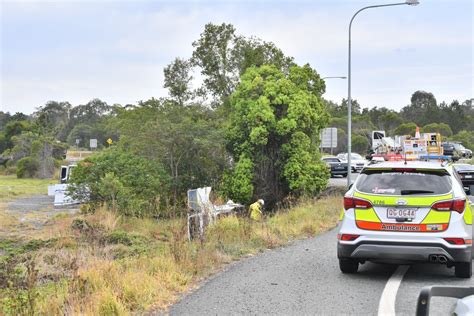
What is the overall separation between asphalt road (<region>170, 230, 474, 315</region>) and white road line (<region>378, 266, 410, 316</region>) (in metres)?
0.06

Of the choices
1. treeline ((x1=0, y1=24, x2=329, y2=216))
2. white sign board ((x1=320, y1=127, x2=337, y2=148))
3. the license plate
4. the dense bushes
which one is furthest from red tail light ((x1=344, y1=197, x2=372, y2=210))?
white sign board ((x1=320, y1=127, x2=337, y2=148))

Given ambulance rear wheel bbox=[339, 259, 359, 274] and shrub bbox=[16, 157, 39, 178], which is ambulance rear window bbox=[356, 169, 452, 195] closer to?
ambulance rear wheel bbox=[339, 259, 359, 274]

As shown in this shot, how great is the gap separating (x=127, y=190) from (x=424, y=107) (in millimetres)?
105731

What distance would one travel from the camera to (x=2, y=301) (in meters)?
6.52

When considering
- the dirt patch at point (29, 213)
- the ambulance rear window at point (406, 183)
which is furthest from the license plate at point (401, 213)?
the dirt patch at point (29, 213)

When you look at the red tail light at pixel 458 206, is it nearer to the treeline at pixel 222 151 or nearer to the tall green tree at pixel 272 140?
the treeline at pixel 222 151

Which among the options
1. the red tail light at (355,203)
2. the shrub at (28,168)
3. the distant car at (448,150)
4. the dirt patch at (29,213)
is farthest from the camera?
the shrub at (28,168)

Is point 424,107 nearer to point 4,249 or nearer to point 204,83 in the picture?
point 204,83

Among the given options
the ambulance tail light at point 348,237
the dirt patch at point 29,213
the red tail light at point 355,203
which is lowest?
the dirt patch at point 29,213

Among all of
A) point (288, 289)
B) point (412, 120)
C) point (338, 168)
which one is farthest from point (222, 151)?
point (412, 120)

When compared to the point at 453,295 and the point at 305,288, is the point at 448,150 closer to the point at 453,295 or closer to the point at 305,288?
the point at 305,288

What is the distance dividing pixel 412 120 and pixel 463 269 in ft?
342

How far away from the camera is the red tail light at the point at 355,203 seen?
7867 millimetres

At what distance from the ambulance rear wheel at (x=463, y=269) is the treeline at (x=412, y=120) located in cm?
6318
